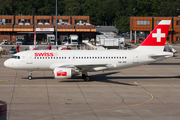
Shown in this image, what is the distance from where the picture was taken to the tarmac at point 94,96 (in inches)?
1008

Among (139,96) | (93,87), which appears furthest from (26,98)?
(139,96)

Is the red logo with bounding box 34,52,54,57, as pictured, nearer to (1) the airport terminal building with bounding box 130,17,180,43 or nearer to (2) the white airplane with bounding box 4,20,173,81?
(2) the white airplane with bounding box 4,20,173,81

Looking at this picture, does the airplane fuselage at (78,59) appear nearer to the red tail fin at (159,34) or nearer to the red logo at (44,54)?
the red logo at (44,54)

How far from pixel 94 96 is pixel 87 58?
9.17m

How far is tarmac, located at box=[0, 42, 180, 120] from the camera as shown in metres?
25.6

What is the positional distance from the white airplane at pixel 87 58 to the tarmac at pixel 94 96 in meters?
2.09

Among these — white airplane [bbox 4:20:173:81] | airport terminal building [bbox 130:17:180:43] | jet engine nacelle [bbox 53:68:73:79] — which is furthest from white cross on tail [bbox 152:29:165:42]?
airport terminal building [bbox 130:17:180:43]

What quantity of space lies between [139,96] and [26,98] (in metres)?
12.5

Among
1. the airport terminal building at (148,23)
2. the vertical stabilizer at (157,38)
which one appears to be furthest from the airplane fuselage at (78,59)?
the airport terminal building at (148,23)

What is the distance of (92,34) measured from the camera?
127 meters

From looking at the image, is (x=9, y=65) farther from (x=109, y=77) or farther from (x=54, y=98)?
(x=109, y=77)

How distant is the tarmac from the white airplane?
6.85 feet

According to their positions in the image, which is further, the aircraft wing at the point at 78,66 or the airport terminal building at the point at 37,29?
the airport terminal building at the point at 37,29

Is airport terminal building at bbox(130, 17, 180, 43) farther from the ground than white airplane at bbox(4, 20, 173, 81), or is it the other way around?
airport terminal building at bbox(130, 17, 180, 43)
